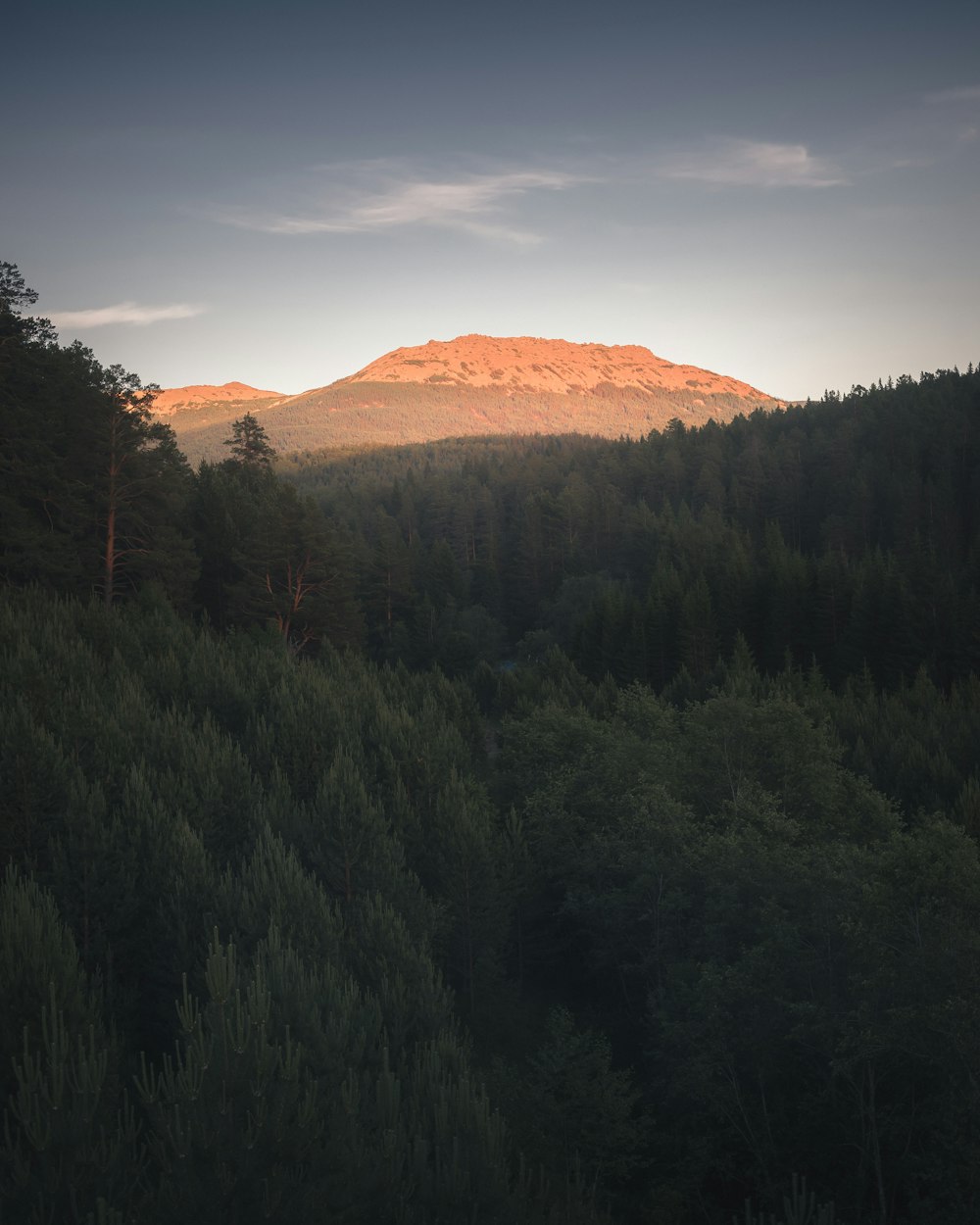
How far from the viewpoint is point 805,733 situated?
36.1m

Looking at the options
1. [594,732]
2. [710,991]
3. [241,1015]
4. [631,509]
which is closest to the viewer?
[241,1015]

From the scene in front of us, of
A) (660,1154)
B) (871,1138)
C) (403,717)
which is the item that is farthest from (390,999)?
(403,717)

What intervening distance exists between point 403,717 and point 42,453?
63.4 ft

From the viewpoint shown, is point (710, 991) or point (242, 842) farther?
point (242, 842)

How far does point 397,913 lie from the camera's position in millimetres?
21266

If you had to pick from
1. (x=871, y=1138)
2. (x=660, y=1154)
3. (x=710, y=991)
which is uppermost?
(x=710, y=991)

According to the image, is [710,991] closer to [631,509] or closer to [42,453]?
[42,453]

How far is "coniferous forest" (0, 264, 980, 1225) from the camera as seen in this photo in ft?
32.0

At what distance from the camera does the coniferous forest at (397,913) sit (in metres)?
9.75

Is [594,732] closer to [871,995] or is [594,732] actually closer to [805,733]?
[805,733]

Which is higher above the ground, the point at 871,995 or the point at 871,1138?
the point at 871,995

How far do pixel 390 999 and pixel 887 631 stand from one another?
60144 mm

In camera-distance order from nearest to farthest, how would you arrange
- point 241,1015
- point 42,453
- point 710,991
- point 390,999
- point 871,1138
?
point 241,1015 < point 390,999 < point 871,1138 < point 710,991 < point 42,453

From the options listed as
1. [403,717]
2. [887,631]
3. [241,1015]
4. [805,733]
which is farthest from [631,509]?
[241,1015]
